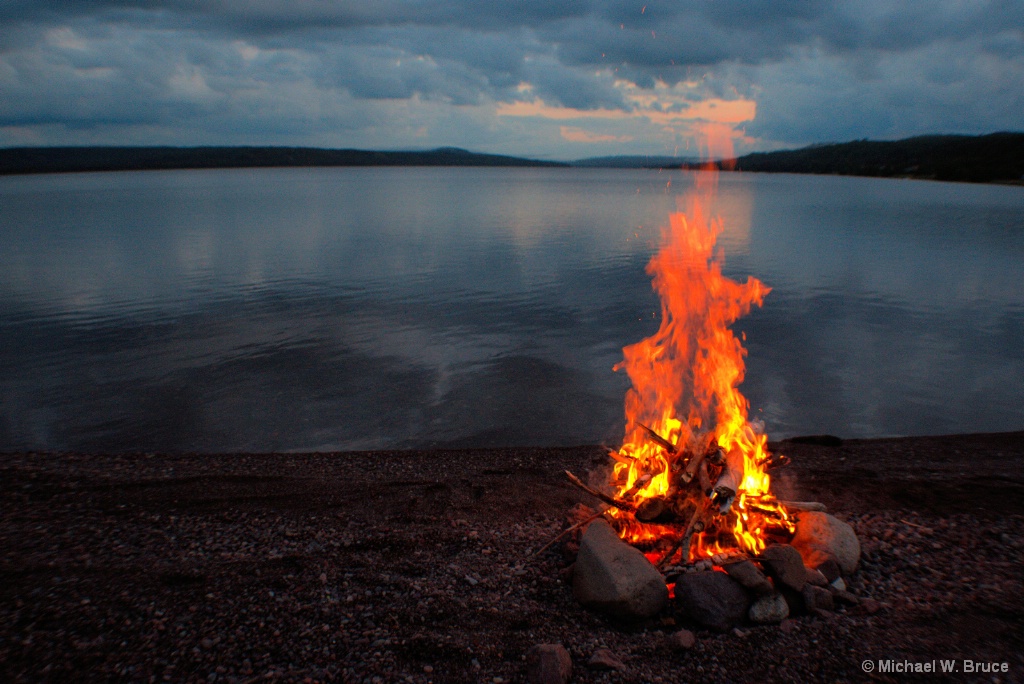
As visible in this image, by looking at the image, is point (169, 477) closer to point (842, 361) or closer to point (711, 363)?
point (711, 363)

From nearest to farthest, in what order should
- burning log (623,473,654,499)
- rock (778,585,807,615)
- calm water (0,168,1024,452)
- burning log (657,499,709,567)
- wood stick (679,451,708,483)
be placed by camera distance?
rock (778,585,807,615) → burning log (657,499,709,567) → wood stick (679,451,708,483) → burning log (623,473,654,499) → calm water (0,168,1024,452)

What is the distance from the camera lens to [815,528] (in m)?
7.62

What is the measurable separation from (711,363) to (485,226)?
168 ft

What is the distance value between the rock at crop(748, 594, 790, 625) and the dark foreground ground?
0.52ft

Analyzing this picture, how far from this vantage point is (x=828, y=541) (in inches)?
291

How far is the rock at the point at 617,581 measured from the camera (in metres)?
6.53

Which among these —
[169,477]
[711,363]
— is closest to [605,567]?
[711,363]

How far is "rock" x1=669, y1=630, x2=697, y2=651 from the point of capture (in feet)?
19.9

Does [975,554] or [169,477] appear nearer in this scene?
[975,554]

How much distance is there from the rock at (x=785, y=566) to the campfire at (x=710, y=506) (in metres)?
0.01

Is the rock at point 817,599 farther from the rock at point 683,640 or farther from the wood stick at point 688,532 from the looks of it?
the rock at point 683,640

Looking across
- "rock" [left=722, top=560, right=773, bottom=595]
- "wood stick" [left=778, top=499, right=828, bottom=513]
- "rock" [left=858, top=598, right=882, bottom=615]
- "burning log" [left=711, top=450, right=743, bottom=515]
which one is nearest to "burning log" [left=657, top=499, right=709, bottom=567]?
"burning log" [left=711, top=450, right=743, bottom=515]

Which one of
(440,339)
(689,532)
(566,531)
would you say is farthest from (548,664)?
(440,339)

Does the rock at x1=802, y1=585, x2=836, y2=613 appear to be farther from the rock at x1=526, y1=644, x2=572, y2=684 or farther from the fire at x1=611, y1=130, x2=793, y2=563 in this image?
the rock at x1=526, y1=644, x2=572, y2=684
